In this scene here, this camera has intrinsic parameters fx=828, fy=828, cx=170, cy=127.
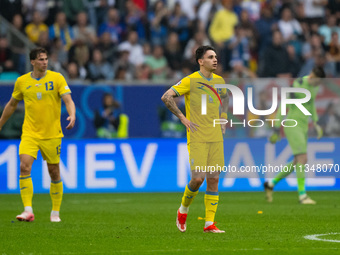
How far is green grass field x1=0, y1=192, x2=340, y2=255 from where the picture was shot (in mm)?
9258

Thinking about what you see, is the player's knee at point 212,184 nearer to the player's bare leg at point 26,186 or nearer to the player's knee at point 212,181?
the player's knee at point 212,181

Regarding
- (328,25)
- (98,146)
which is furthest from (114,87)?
(328,25)

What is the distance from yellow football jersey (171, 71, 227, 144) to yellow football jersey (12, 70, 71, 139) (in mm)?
2605

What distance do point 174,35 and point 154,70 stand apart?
1.31 m

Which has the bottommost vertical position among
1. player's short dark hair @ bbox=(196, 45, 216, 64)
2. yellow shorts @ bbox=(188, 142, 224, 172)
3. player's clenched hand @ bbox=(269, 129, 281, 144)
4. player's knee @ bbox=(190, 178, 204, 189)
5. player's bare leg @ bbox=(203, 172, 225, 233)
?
player's clenched hand @ bbox=(269, 129, 281, 144)

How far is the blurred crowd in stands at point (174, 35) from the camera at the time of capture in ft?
69.3

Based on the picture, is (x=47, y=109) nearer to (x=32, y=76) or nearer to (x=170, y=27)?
(x=32, y=76)

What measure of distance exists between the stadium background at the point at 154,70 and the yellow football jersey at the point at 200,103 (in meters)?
8.23

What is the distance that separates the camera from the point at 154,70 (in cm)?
2145

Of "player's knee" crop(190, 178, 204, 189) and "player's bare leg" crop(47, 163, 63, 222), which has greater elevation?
"player's knee" crop(190, 178, 204, 189)

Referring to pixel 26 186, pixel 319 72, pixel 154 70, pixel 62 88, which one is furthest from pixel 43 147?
pixel 154 70

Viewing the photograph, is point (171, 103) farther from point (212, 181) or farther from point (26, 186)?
point (26, 186)

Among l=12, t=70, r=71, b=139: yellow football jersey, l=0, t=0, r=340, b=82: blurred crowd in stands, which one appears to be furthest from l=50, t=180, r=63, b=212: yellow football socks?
l=0, t=0, r=340, b=82: blurred crowd in stands

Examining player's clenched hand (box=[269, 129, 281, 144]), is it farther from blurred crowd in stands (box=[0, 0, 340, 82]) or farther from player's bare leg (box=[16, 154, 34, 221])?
player's bare leg (box=[16, 154, 34, 221])
